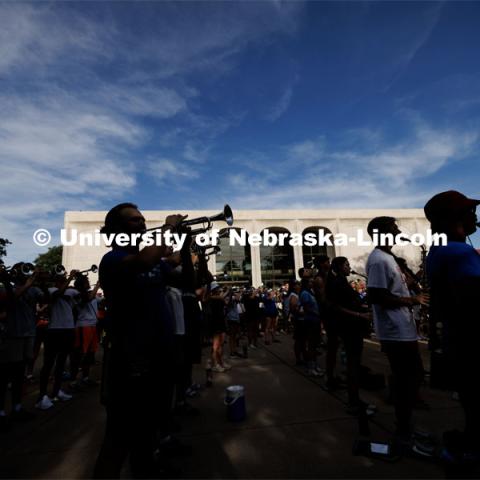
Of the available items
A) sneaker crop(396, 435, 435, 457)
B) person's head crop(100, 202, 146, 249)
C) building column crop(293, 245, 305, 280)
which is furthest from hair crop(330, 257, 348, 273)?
building column crop(293, 245, 305, 280)

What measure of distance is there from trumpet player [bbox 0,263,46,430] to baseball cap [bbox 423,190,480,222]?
471cm

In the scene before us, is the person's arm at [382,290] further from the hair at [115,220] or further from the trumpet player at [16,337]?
the trumpet player at [16,337]

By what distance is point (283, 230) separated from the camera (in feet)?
104

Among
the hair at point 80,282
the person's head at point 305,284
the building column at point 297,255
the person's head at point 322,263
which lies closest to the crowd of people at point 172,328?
the hair at point 80,282

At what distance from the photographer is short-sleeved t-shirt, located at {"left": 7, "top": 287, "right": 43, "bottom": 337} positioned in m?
4.21

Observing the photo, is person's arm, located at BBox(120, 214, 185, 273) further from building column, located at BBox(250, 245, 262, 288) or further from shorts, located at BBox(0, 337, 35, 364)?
building column, located at BBox(250, 245, 262, 288)

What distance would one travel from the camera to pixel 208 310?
7.11 metres

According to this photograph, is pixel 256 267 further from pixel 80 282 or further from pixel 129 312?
pixel 129 312

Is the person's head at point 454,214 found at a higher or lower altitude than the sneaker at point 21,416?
higher

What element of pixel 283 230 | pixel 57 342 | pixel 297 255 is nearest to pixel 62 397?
pixel 57 342

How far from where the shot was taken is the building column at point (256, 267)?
1184 inches

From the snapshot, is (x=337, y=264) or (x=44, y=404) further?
(x=337, y=264)

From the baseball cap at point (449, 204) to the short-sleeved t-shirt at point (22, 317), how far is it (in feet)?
16.2

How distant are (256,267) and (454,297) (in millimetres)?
28440
